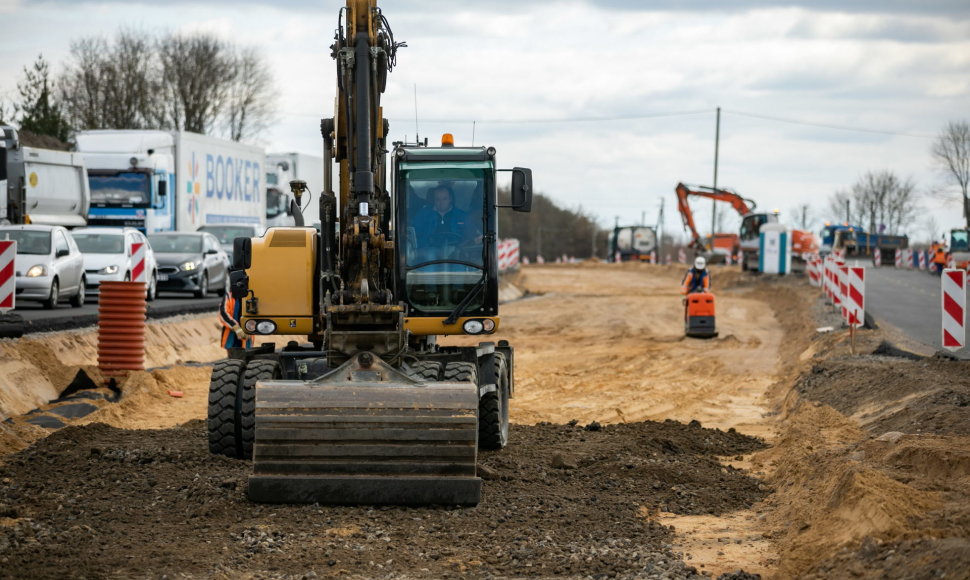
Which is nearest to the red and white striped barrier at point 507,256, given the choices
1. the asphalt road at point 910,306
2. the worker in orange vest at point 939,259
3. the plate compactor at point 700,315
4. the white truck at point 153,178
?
the asphalt road at point 910,306

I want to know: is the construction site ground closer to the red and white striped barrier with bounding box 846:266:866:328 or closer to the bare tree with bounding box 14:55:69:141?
the red and white striped barrier with bounding box 846:266:866:328

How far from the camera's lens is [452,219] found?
11.5 metres

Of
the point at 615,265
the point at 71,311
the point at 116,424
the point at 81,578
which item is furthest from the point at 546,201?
the point at 81,578

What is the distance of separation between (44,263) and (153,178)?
33.7 ft

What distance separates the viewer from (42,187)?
3044 cm

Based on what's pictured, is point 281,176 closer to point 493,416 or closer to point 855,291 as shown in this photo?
point 855,291

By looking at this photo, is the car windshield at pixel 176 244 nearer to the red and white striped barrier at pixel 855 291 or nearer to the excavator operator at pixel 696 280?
the excavator operator at pixel 696 280

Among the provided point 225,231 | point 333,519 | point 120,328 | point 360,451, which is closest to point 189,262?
point 225,231

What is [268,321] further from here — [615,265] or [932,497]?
[615,265]

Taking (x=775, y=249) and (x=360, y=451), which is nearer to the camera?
(x=360, y=451)

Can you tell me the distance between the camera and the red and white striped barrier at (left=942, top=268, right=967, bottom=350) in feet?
53.2

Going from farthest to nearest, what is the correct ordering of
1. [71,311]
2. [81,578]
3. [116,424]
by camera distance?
[71,311]
[116,424]
[81,578]

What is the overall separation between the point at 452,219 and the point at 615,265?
221 feet

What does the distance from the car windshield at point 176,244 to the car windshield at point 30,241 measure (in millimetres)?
6495
